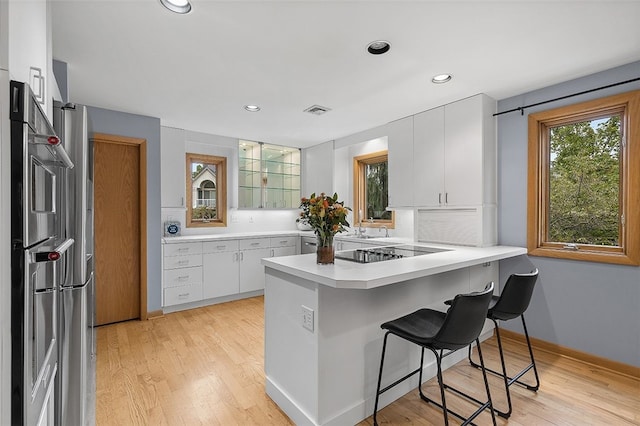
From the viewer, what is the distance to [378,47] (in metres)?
2.12

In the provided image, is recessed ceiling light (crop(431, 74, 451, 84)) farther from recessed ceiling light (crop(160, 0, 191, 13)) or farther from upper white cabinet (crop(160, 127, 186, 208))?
upper white cabinet (crop(160, 127, 186, 208))

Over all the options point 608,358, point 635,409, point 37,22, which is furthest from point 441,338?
point 37,22

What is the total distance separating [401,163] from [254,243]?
2335mm

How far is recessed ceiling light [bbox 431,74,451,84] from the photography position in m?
2.56

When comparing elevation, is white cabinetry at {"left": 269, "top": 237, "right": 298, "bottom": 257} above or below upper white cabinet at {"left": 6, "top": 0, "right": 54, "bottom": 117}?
below

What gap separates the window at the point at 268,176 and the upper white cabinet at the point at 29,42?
11.4ft

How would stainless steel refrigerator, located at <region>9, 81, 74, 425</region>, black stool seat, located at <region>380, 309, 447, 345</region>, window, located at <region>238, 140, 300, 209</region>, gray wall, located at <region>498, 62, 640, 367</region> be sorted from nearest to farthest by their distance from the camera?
stainless steel refrigerator, located at <region>9, 81, 74, 425</region> < black stool seat, located at <region>380, 309, 447, 345</region> < gray wall, located at <region>498, 62, 640, 367</region> < window, located at <region>238, 140, 300, 209</region>

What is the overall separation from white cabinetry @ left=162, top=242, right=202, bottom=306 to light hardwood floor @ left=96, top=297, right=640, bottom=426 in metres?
0.72

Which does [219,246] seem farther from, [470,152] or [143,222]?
[470,152]

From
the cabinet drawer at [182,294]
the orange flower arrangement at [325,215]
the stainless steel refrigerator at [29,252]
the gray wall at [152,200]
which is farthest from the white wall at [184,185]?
the stainless steel refrigerator at [29,252]

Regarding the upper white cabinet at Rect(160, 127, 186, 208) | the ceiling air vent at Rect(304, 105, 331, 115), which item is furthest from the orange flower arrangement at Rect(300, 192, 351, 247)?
Answer: the upper white cabinet at Rect(160, 127, 186, 208)

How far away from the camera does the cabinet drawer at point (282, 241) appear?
15.6 feet

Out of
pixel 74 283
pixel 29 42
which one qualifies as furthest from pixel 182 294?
pixel 29 42

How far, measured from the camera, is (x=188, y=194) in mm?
4559
